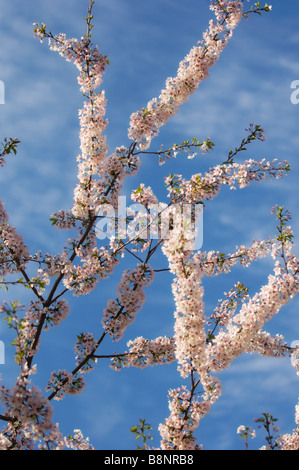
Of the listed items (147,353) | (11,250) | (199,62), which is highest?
(199,62)

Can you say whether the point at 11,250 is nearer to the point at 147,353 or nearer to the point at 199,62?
the point at 147,353

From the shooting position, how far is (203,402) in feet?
22.7

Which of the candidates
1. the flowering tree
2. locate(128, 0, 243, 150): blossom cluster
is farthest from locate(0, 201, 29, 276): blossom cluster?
locate(128, 0, 243, 150): blossom cluster

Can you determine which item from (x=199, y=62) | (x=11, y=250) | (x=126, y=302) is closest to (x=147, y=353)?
(x=126, y=302)

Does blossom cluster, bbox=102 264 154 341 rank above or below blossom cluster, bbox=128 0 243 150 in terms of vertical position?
below

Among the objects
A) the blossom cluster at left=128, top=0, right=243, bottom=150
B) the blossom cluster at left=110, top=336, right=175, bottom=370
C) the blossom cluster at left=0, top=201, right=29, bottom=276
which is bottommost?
the blossom cluster at left=110, top=336, right=175, bottom=370

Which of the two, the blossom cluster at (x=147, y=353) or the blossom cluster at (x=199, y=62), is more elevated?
the blossom cluster at (x=199, y=62)

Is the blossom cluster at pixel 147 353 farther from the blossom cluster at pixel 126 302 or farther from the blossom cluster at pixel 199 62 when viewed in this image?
the blossom cluster at pixel 199 62

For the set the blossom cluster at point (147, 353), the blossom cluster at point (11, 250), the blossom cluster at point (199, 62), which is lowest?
the blossom cluster at point (147, 353)

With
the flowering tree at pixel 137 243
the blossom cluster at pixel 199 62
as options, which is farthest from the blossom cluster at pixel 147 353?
the blossom cluster at pixel 199 62

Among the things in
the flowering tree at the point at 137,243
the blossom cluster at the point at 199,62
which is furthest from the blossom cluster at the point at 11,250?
the blossom cluster at the point at 199,62

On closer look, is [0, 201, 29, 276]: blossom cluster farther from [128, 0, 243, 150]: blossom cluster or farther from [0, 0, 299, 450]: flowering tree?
[128, 0, 243, 150]: blossom cluster
